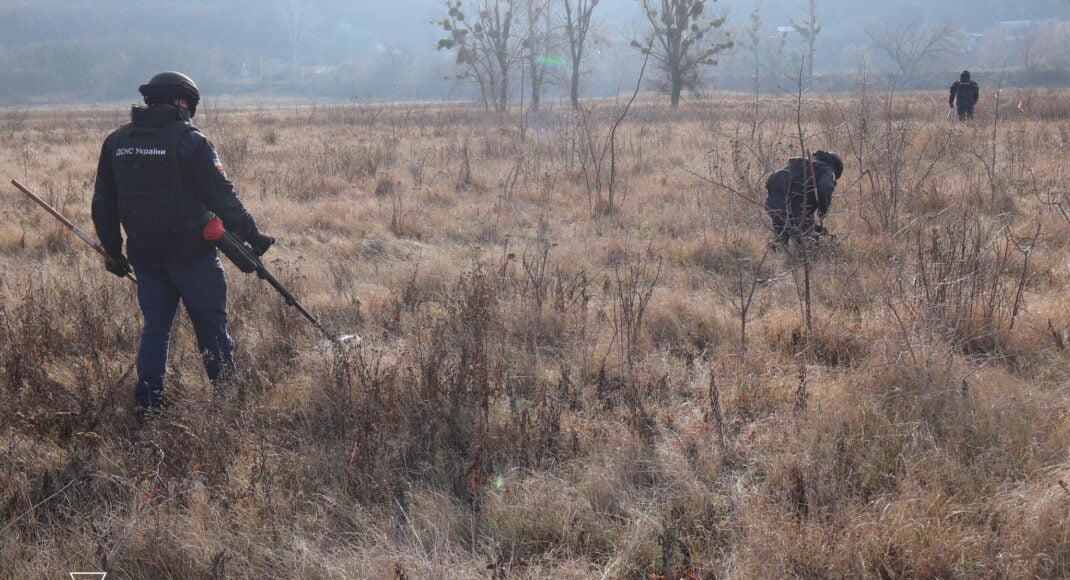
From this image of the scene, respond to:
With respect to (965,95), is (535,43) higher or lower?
higher

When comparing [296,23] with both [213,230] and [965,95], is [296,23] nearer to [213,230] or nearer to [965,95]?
[965,95]

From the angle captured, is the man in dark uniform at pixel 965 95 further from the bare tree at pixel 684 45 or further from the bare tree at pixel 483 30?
the bare tree at pixel 483 30

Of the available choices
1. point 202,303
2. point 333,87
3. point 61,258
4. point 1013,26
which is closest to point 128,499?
point 202,303

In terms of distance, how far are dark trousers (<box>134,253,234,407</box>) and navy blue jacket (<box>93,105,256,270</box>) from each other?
68 millimetres

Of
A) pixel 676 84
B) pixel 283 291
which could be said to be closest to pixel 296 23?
pixel 676 84

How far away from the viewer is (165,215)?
3287 millimetres

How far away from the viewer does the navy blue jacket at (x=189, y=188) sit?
10.9 ft

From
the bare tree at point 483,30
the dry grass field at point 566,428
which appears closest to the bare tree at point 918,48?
the bare tree at point 483,30

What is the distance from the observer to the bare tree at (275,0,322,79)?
413 ft

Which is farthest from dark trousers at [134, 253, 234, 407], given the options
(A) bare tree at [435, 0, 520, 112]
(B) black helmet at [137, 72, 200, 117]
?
(A) bare tree at [435, 0, 520, 112]

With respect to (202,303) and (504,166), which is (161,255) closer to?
(202,303)

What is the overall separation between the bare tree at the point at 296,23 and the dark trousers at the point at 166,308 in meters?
127

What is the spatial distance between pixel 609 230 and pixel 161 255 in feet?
15.5

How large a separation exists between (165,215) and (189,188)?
0.20m
